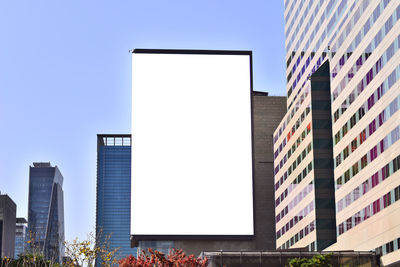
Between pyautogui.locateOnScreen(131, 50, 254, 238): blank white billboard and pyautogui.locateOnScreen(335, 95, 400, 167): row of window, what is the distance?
185 ft

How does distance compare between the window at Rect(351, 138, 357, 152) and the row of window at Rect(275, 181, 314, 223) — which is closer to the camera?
the window at Rect(351, 138, 357, 152)

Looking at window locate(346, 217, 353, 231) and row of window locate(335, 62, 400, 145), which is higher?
row of window locate(335, 62, 400, 145)

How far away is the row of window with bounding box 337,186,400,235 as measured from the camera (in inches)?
3398

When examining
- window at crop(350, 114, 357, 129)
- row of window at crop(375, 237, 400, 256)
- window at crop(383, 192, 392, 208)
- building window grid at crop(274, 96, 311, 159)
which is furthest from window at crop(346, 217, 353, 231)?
building window grid at crop(274, 96, 311, 159)

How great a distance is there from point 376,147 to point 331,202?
27537 millimetres

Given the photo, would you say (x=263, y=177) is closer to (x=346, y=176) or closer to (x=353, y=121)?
(x=346, y=176)

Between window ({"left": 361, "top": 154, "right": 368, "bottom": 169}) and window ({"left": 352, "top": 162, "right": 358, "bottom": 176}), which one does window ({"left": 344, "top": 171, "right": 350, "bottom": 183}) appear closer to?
window ({"left": 352, "top": 162, "right": 358, "bottom": 176})

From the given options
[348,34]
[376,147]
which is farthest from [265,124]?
[376,147]

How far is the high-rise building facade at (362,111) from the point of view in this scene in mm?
87188

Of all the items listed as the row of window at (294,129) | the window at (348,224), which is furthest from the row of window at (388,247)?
the row of window at (294,129)

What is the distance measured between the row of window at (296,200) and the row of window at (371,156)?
40.6 ft

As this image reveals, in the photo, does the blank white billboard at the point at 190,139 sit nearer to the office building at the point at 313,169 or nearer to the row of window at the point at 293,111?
the row of window at the point at 293,111

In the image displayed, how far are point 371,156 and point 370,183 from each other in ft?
11.0

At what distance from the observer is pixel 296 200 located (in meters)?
132
